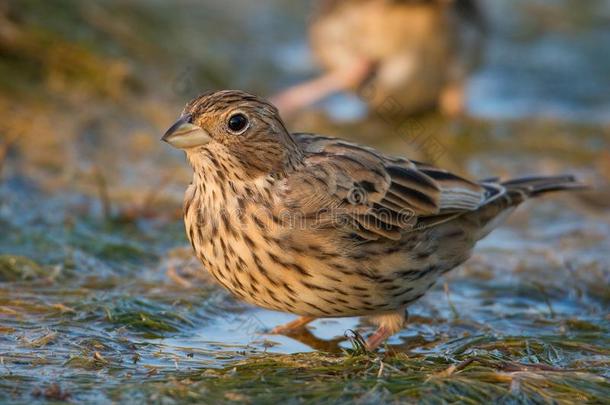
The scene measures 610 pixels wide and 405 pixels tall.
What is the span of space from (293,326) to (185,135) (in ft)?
4.87

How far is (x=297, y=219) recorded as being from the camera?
17.9 ft

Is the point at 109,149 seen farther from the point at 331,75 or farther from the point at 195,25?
the point at 195,25

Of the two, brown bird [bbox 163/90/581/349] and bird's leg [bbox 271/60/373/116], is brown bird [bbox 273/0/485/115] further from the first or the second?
brown bird [bbox 163/90/581/349]

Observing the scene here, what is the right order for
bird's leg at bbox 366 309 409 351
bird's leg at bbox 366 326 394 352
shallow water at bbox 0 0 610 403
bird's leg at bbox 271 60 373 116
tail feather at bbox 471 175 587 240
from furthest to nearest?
bird's leg at bbox 271 60 373 116, tail feather at bbox 471 175 587 240, bird's leg at bbox 366 309 409 351, bird's leg at bbox 366 326 394 352, shallow water at bbox 0 0 610 403

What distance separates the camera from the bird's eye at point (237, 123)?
547 cm

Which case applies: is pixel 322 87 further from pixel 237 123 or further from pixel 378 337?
pixel 237 123

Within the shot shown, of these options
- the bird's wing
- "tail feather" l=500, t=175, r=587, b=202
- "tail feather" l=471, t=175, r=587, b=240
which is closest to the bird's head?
the bird's wing

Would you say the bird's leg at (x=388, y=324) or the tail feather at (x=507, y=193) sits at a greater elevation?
the tail feather at (x=507, y=193)

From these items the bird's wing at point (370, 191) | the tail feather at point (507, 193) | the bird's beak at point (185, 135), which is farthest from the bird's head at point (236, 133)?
the tail feather at point (507, 193)

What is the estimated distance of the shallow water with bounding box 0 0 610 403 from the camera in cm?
503

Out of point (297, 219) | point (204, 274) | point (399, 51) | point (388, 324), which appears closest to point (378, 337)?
point (388, 324)

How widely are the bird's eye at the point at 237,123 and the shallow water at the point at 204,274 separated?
116 cm

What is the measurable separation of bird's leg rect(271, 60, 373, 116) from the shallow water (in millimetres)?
197

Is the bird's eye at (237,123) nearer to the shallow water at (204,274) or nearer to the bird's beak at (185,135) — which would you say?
the bird's beak at (185,135)
